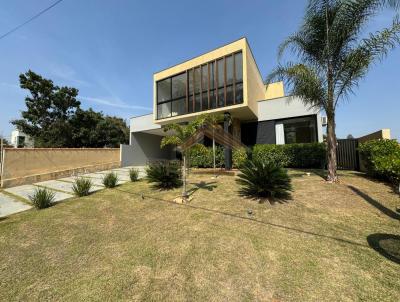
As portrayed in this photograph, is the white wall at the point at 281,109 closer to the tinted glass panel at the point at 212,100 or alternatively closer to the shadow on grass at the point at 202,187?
the tinted glass panel at the point at 212,100

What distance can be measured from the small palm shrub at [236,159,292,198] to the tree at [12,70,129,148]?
23008mm

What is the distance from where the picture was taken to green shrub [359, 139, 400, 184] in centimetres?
700

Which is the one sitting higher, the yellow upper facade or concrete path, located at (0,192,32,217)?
the yellow upper facade

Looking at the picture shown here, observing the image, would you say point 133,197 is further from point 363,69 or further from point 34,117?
point 34,117

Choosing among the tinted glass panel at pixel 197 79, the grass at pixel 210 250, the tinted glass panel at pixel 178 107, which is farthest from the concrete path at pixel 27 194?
the tinted glass panel at pixel 197 79

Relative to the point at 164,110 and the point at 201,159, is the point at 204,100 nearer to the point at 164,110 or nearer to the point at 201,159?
the point at 164,110

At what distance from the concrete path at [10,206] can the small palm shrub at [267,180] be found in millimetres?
8519

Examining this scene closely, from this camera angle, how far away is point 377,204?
591 cm

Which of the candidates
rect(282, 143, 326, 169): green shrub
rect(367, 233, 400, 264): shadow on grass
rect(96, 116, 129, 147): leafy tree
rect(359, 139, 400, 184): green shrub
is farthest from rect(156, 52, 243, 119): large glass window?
rect(96, 116, 129, 147): leafy tree

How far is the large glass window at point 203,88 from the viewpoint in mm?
12938

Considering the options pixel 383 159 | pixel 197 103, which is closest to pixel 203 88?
pixel 197 103

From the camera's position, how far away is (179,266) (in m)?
3.70

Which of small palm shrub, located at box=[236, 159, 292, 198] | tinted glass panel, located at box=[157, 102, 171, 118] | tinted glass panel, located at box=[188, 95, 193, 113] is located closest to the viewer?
small palm shrub, located at box=[236, 159, 292, 198]

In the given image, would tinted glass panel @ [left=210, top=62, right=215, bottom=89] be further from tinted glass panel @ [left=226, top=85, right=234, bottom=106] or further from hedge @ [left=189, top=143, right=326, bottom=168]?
hedge @ [left=189, top=143, right=326, bottom=168]
